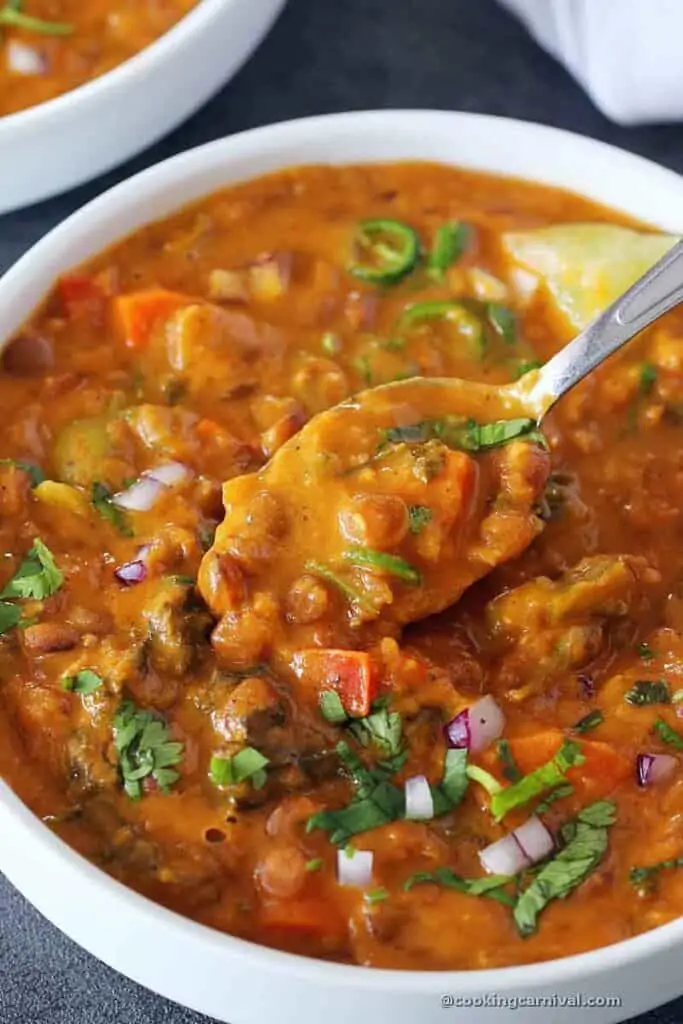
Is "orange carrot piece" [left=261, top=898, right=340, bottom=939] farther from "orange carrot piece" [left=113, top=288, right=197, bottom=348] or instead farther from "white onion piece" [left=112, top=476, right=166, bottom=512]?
"orange carrot piece" [left=113, top=288, right=197, bottom=348]

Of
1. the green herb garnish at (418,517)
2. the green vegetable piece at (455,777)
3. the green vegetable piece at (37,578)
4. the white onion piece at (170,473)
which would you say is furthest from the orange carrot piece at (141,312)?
the green vegetable piece at (455,777)

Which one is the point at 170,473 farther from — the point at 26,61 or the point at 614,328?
the point at 26,61

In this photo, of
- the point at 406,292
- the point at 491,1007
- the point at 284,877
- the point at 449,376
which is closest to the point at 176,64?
the point at 406,292

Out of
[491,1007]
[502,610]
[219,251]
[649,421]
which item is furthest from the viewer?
[219,251]

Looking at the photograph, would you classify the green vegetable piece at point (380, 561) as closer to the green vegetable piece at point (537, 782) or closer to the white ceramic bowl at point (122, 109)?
the green vegetable piece at point (537, 782)

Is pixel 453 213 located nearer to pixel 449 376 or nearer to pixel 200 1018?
pixel 449 376

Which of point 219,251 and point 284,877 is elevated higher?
point 219,251
